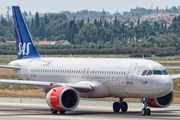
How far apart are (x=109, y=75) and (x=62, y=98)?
14.2 feet

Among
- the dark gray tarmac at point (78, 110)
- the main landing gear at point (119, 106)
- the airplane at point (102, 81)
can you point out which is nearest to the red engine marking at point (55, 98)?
the airplane at point (102, 81)

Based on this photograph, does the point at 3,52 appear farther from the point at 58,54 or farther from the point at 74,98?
the point at 74,98

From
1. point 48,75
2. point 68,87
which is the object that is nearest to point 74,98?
point 68,87

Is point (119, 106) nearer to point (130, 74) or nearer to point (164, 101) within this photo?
point (164, 101)

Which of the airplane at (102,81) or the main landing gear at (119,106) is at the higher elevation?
the airplane at (102,81)

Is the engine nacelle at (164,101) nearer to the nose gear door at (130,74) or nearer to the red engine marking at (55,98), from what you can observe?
the nose gear door at (130,74)

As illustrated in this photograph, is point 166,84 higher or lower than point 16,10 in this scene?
lower

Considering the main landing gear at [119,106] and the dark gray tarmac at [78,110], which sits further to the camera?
the main landing gear at [119,106]

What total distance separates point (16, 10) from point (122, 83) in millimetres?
17203

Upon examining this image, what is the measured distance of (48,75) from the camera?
41406 mm

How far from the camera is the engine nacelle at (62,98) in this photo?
33.8 m

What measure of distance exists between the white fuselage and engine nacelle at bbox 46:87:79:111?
2.30 meters

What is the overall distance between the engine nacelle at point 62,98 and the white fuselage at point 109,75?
230 cm

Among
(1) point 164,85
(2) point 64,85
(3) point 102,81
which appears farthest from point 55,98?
(1) point 164,85
